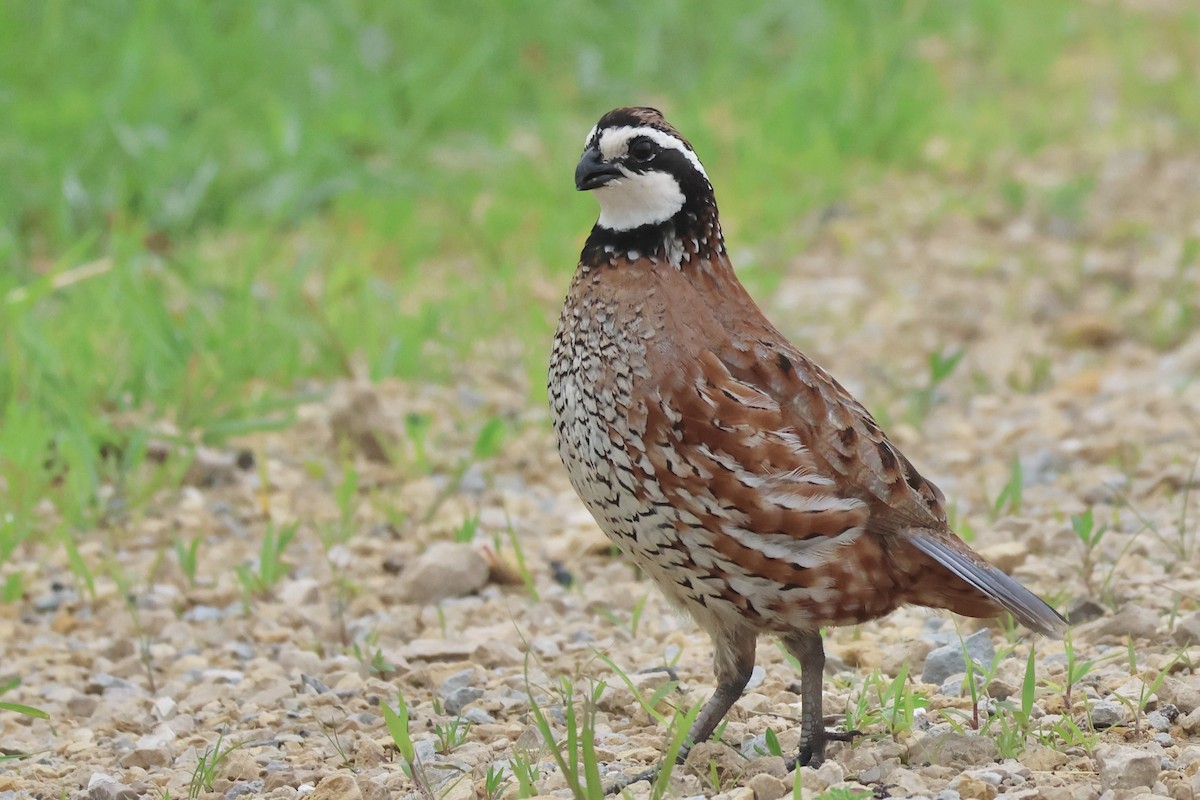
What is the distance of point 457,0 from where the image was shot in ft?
31.4

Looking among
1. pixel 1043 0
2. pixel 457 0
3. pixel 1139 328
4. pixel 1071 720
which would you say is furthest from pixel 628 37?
pixel 1071 720

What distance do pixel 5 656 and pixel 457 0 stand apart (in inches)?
233

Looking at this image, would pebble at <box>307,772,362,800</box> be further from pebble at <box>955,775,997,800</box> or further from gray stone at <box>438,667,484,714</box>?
pebble at <box>955,775,997,800</box>

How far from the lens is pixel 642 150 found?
153 inches

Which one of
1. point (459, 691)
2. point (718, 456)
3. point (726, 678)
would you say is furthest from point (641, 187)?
point (459, 691)

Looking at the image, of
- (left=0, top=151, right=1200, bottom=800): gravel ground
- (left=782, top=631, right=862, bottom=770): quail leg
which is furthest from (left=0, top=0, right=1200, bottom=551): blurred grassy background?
(left=782, top=631, right=862, bottom=770): quail leg

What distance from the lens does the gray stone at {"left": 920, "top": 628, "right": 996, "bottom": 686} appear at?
4.01m

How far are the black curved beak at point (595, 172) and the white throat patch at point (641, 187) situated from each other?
13mm

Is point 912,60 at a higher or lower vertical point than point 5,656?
higher

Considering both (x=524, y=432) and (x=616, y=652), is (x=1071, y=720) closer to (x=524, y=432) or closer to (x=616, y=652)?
(x=616, y=652)

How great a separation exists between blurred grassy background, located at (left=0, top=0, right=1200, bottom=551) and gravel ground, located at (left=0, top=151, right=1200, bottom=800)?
29 centimetres

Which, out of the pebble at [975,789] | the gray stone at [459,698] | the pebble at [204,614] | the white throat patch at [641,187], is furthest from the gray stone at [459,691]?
the pebble at [975,789]

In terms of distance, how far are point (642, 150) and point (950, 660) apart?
4.64 ft

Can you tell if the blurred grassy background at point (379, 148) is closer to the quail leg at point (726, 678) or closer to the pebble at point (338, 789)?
the pebble at point (338, 789)
